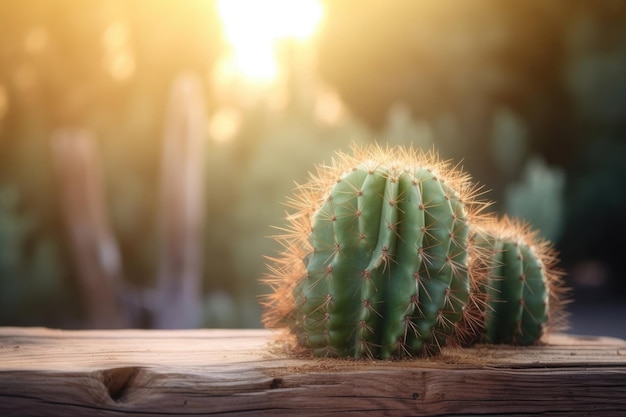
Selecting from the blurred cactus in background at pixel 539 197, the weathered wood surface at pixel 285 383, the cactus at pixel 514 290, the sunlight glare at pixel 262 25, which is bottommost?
the weathered wood surface at pixel 285 383

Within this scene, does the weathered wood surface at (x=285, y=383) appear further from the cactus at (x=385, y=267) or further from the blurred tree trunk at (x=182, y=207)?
the blurred tree trunk at (x=182, y=207)

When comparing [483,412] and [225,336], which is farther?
[225,336]

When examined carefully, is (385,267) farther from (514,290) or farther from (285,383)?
(514,290)

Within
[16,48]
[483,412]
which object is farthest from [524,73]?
[483,412]

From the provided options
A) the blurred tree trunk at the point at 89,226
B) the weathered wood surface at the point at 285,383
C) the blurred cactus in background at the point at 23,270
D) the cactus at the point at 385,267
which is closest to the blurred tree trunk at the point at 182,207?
the blurred tree trunk at the point at 89,226

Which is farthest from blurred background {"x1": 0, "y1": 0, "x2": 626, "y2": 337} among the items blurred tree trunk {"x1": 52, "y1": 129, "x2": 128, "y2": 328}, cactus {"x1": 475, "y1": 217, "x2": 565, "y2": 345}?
cactus {"x1": 475, "y1": 217, "x2": 565, "y2": 345}

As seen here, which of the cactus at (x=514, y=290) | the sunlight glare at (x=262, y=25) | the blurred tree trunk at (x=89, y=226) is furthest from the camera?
the blurred tree trunk at (x=89, y=226)

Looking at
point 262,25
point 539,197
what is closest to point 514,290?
point 539,197

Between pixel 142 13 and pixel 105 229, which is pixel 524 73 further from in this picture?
pixel 105 229
